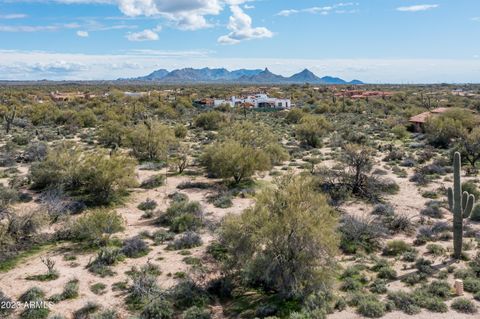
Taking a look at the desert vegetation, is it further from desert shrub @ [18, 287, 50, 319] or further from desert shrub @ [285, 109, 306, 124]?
desert shrub @ [285, 109, 306, 124]

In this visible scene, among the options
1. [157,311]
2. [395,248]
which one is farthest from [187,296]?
[395,248]

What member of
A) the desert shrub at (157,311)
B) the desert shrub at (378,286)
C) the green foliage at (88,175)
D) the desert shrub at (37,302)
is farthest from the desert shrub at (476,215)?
the desert shrub at (37,302)

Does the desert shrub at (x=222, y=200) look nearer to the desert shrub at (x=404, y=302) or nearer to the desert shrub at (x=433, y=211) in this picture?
the desert shrub at (x=433, y=211)

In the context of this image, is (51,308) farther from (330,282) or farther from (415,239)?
(415,239)

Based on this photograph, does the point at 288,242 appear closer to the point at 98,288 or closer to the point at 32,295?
the point at 98,288

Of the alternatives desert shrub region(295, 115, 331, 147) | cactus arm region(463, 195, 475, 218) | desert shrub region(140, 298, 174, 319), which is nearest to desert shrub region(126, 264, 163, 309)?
desert shrub region(140, 298, 174, 319)

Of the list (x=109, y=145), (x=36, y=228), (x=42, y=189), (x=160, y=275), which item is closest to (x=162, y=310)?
(x=160, y=275)
